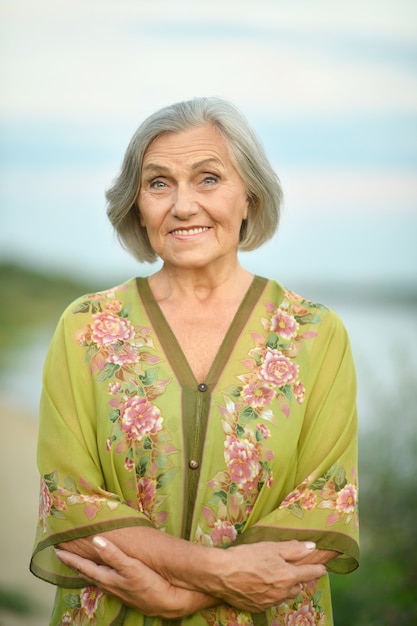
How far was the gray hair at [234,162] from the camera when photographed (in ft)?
7.61

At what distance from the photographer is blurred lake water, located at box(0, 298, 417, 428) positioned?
3.96 m

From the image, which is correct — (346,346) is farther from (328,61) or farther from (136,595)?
(328,61)

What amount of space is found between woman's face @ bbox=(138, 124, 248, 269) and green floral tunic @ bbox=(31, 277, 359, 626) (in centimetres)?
22

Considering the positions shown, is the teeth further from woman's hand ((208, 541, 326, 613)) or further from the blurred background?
the blurred background

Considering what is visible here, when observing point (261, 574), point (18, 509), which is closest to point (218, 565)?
point (261, 574)

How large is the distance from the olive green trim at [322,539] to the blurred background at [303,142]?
1.66 metres

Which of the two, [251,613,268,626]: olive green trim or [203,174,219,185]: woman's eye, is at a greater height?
[203,174,219,185]: woman's eye

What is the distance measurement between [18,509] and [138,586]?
210 centimetres

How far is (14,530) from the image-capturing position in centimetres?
412

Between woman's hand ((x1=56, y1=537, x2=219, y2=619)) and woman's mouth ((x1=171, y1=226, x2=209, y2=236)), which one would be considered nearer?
woman's hand ((x1=56, y1=537, x2=219, y2=619))

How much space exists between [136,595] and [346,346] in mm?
783

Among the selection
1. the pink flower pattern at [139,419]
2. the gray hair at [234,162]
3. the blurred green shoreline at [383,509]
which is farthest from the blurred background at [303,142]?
the pink flower pattern at [139,419]

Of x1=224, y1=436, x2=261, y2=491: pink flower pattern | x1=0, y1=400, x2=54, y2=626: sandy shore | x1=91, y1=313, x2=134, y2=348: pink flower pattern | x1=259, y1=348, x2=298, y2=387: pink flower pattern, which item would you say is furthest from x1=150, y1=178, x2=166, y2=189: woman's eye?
x1=0, y1=400, x2=54, y2=626: sandy shore

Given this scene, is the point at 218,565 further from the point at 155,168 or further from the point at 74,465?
the point at 155,168
